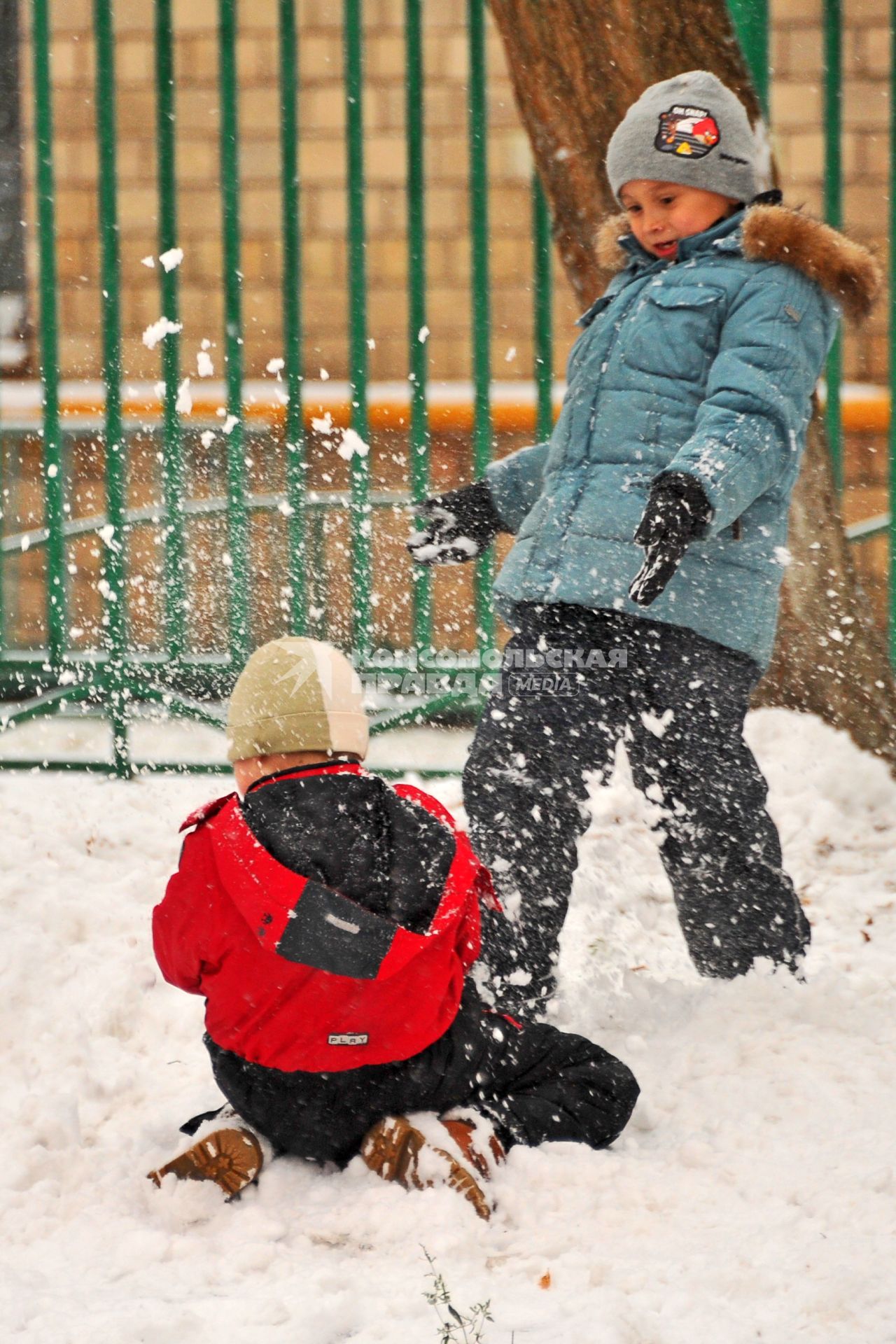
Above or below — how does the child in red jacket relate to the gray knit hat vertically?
below

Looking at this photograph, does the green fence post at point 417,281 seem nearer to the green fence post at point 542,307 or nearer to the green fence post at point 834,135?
the green fence post at point 542,307

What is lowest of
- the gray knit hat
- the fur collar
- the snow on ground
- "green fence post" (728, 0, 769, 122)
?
the snow on ground

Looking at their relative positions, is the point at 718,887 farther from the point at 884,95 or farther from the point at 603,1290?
the point at 884,95

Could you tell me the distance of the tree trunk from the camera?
11.3 ft

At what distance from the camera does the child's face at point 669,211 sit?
8.15 feet

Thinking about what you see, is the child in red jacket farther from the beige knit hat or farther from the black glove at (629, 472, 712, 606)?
the black glove at (629, 472, 712, 606)

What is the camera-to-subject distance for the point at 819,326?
2.44m

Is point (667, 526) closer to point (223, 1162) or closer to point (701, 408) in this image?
point (701, 408)

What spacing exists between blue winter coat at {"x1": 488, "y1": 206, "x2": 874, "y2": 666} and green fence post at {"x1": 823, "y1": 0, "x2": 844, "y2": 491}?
1.30 m

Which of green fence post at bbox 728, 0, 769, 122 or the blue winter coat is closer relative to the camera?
the blue winter coat

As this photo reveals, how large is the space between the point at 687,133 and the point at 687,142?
0.05 ft

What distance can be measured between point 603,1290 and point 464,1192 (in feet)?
0.80

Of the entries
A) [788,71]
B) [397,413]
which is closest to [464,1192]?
[397,413]

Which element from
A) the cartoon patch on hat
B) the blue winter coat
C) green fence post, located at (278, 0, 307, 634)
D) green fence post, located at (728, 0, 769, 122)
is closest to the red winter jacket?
the blue winter coat
